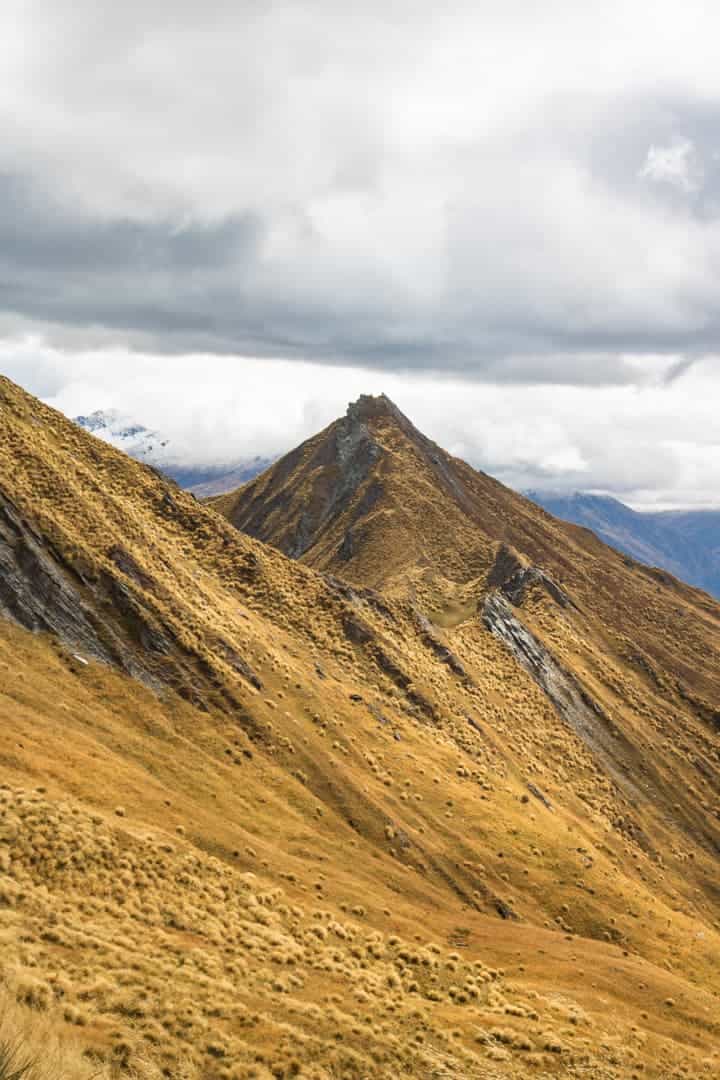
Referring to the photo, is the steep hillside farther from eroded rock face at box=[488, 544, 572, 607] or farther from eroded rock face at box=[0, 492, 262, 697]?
eroded rock face at box=[488, 544, 572, 607]

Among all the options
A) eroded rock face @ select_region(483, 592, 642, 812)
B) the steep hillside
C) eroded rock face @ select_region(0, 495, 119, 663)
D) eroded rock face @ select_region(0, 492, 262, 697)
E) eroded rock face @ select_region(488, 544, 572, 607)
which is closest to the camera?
the steep hillside

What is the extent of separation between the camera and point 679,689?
5566 inches

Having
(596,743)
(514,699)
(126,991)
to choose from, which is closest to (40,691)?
(126,991)

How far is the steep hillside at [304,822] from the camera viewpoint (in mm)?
29203

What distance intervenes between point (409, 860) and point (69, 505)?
44.0 metres

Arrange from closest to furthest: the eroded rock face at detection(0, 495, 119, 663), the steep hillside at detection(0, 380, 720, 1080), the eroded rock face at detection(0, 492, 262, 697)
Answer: the steep hillside at detection(0, 380, 720, 1080) → the eroded rock face at detection(0, 495, 119, 663) → the eroded rock face at detection(0, 492, 262, 697)

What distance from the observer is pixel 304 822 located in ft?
182

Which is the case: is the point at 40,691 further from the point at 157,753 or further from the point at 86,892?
the point at 86,892

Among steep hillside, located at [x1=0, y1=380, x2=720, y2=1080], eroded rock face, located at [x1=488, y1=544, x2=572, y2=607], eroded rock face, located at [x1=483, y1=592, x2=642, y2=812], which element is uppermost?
eroded rock face, located at [x1=488, y1=544, x2=572, y2=607]

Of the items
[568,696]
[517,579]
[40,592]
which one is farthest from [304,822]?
[517,579]

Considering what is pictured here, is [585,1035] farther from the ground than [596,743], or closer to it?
closer to it

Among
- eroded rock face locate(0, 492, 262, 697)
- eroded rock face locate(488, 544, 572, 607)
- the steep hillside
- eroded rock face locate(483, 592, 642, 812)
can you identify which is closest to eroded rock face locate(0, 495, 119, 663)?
eroded rock face locate(0, 492, 262, 697)

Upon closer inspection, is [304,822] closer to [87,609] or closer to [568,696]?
[87,609]

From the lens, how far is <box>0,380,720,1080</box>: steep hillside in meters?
29.2
